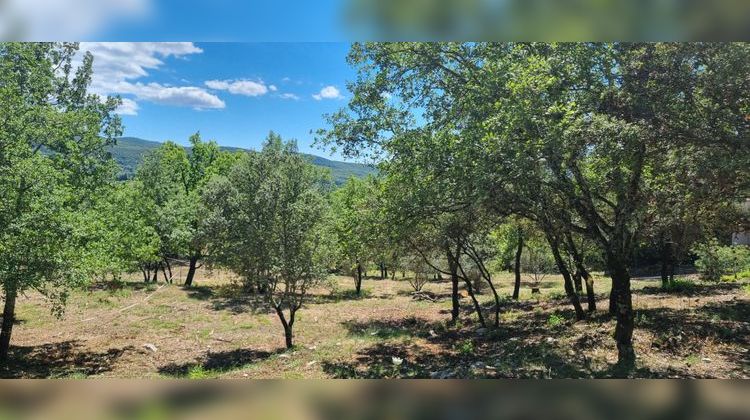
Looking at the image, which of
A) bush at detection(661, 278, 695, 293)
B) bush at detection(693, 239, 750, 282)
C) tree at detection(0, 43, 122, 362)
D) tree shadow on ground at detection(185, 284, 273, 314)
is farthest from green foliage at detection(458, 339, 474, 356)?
bush at detection(693, 239, 750, 282)

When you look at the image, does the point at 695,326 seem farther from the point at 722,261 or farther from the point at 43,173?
the point at 722,261

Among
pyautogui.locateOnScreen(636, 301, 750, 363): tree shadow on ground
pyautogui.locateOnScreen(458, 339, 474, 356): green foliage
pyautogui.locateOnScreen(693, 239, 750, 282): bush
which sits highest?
pyautogui.locateOnScreen(693, 239, 750, 282): bush

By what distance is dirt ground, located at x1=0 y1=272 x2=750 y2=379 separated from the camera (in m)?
7.05

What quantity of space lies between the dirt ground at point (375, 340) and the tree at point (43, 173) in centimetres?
232

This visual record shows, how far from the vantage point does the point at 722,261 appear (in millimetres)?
17125

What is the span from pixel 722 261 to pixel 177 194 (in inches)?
932

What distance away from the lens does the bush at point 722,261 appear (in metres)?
16.8

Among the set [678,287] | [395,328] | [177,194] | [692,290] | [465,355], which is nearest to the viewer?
[465,355]

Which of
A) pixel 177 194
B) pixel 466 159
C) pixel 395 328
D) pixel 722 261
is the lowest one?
pixel 395 328

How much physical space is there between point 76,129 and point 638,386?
Answer: 493 inches

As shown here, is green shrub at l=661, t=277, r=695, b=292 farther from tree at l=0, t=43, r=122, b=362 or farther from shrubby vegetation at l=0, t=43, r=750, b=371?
tree at l=0, t=43, r=122, b=362

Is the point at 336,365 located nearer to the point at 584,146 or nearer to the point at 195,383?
the point at 584,146

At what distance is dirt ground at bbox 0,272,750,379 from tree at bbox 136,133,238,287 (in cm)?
331

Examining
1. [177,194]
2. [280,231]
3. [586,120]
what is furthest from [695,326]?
[177,194]
